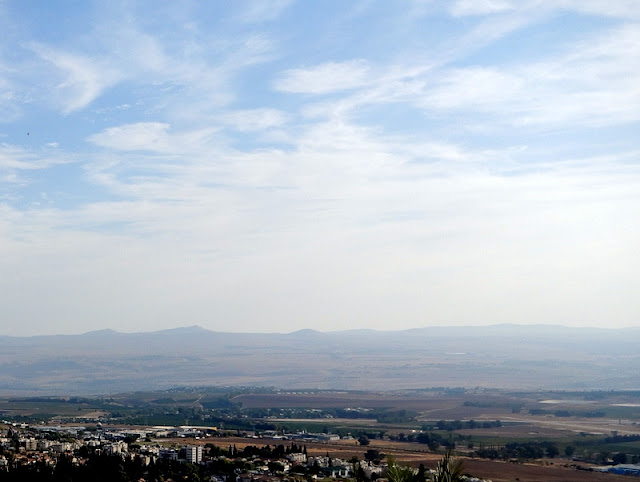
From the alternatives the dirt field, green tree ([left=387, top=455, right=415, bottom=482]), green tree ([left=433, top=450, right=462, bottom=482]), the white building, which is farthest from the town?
green tree ([left=433, top=450, right=462, bottom=482])

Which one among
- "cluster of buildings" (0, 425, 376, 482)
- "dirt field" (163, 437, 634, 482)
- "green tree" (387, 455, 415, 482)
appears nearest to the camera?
"green tree" (387, 455, 415, 482)

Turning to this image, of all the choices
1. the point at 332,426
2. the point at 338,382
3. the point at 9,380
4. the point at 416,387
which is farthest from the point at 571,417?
the point at 9,380

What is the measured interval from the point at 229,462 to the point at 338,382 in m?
112

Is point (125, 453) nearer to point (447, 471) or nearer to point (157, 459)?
point (157, 459)

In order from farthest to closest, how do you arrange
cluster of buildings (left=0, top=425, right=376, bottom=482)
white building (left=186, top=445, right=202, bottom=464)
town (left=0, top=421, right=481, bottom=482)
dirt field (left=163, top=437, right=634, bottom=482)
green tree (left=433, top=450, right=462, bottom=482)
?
1. white building (left=186, top=445, right=202, bottom=464)
2. dirt field (left=163, top=437, right=634, bottom=482)
3. cluster of buildings (left=0, top=425, right=376, bottom=482)
4. town (left=0, top=421, right=481, bottom=482)
5. green tree (left=433, top=450, right=462, bottom=482)

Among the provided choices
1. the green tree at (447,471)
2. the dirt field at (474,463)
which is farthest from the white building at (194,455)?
the green tree at (447,471)

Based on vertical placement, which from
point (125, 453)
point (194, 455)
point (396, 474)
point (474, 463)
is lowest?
point (474, 463)

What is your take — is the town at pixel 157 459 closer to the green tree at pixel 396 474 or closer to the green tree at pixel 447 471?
the green tree at pixel 396 474

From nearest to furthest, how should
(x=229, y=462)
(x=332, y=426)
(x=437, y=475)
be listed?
(x=437, y=475) → (x=229, y=462) → (x=332, y=426)

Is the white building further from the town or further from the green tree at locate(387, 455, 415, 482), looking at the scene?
the green tree at locate(387, 455, 415, 482)

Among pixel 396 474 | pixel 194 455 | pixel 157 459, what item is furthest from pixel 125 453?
pixel 396 474

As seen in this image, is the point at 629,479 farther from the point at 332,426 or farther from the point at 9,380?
the point at 9,380

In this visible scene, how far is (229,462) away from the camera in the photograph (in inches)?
1720

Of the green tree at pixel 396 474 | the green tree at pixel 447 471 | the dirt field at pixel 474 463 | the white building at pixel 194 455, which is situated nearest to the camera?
the green tree at pixel 447 471
